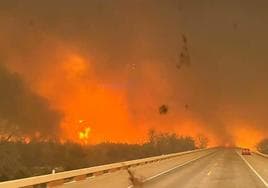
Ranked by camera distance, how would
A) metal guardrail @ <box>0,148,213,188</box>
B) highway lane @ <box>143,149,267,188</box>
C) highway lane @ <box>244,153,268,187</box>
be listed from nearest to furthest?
metal guardrail @ <box>0,148,213,188</box> < highway lane @ <box>143,149,267,188</box> < highway lane @ <box>244,153,268,187</box>

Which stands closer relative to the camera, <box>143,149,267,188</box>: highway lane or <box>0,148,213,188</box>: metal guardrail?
<box>0,148,213,188</box>: metal guardrail

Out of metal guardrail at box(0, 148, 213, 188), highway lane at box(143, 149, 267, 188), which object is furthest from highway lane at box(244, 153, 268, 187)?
metal guardrail at box(0, 148, 213, 188)

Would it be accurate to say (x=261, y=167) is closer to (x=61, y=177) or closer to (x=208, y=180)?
(x=208, y=180)

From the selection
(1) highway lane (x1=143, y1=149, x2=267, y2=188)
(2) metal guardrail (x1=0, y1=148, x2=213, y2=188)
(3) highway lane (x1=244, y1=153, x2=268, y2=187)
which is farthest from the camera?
(3) highway lane (x1=244, y1=153, x2=268, y2=187)

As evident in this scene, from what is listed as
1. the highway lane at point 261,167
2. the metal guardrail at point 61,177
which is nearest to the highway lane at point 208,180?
the highway lane at point 261,167

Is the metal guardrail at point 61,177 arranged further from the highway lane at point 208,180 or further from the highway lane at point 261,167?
the highway lane at point 261,167

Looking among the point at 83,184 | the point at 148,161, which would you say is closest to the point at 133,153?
the point at 148,161

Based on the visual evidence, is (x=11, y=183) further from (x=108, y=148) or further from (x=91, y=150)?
(x=108, y=148)

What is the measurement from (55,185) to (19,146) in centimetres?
2577

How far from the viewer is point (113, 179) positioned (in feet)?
100

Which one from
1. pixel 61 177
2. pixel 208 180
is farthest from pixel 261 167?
pixel 61 177

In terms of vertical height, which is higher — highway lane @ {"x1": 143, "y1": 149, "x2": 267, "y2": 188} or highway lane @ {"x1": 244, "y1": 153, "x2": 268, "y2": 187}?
highway lane @ {"x1": 244, "y1": 153, "x2": 268, "y2": 187}

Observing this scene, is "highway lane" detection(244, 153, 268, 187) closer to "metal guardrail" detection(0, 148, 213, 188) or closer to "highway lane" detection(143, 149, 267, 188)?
"highway lane" detection(143, 149, 267, 188)

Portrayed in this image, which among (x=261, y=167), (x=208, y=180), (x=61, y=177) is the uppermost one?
(x=261, y=167)
